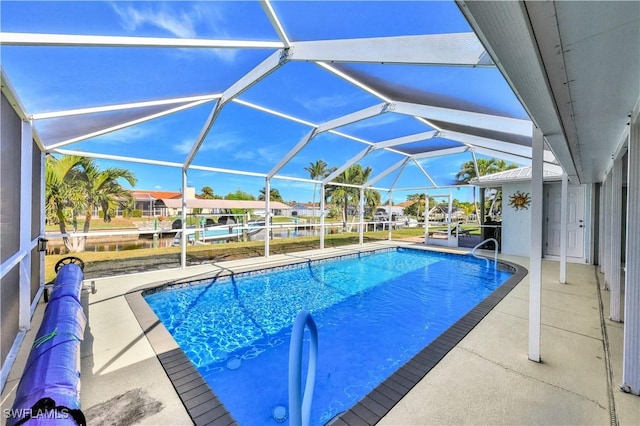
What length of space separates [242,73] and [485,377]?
546cm

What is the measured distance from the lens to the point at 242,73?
15.5 ft

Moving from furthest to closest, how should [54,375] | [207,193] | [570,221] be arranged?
[207,193] < [570,221] < [54,375]

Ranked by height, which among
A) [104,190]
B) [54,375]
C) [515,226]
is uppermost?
[104,190]

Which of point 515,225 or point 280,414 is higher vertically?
point 515,225

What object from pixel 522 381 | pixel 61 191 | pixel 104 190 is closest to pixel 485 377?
pixel 522 381

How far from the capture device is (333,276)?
8.25 m

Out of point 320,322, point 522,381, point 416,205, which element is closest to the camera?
point 522,381

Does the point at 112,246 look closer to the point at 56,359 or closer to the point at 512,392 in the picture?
the point at 56,359

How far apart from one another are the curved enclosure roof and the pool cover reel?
2.59 metres

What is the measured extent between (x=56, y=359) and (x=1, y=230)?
1.64 metres

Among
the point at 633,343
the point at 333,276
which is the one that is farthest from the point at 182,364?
the point at 333,276

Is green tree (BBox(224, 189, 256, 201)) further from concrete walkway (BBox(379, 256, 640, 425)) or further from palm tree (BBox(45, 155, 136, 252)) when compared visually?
concrete walkway (BBox(379, 256, 640, 425))

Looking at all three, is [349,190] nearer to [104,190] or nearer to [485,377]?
[104,190]

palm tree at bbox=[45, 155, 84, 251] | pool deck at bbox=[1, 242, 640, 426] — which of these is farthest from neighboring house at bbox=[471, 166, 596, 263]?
palm tree at bbox=[45, 155, 84, 251]
